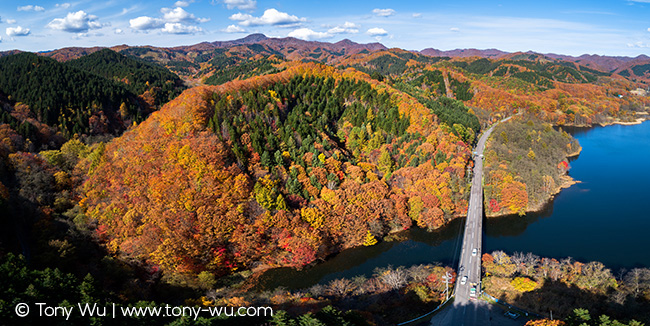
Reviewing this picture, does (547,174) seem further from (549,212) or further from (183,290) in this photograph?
(183,290)

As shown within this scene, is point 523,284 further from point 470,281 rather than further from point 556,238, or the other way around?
point 556,238

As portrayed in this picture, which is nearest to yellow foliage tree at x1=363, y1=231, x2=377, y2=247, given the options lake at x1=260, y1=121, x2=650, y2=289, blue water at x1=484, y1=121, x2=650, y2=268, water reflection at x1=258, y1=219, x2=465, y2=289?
water reflection at x1=258, y1=219, x2=465, y2=289

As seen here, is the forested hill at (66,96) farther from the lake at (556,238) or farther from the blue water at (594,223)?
the blue water at (594,223)

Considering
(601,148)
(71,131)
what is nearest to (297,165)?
(71,131)

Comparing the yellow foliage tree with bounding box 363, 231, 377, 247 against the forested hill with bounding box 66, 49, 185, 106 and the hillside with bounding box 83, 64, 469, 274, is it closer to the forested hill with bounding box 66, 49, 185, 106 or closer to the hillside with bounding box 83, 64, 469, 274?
the hillside with bounding box 83, 64, 469, 274

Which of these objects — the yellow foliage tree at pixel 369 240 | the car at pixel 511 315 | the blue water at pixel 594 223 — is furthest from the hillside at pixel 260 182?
the car at pixel 511 315

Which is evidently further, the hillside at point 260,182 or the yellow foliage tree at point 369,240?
the yellow foliage tree at point 369,240
